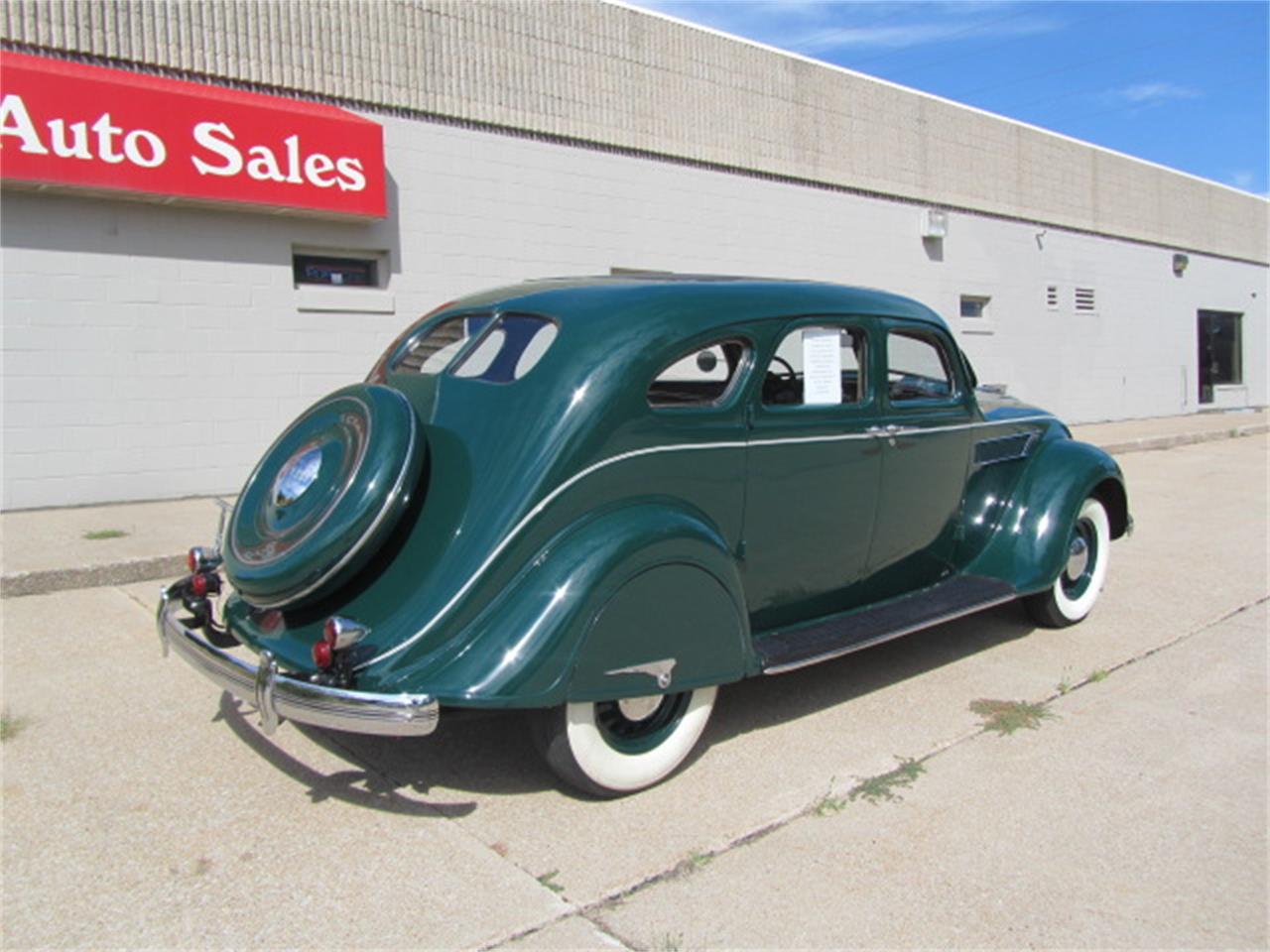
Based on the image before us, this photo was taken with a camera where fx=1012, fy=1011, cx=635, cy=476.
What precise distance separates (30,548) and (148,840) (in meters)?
4.19

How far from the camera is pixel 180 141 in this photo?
7.93 m

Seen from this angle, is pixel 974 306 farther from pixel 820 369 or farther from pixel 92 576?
pixel 92 576

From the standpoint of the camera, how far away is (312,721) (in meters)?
2.92

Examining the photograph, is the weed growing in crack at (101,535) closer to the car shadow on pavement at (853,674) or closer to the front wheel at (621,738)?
the car shadow on pavement at (853,674)

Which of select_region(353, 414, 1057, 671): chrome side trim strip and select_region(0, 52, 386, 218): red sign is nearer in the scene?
select_region(353, 414, 1057, 671): chrome side trim strip

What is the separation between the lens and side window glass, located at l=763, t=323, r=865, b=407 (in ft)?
13.5

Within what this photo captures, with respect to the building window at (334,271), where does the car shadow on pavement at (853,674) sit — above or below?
below

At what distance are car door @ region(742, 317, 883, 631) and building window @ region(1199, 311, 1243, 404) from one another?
22157 millimetres

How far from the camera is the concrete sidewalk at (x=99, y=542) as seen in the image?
5.98 meters

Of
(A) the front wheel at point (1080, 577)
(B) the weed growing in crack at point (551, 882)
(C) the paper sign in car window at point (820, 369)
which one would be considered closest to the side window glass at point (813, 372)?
(C) the paper sign in car window at point (820, 369)

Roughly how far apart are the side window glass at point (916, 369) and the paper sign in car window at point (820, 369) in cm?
43

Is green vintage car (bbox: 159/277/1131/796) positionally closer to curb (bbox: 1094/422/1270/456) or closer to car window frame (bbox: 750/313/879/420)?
car window frame (bbox: 750/313/879/420)

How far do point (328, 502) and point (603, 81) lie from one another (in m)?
9.01

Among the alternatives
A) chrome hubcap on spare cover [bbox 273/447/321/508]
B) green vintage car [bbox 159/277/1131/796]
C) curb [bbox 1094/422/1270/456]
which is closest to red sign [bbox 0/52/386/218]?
green vintage car [bbox 159/277/1131/796]
